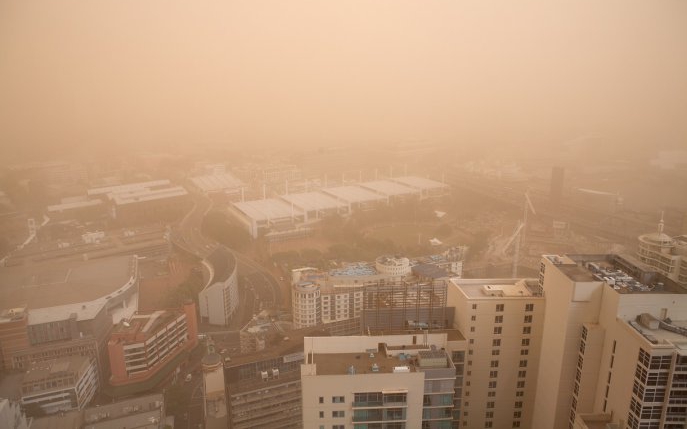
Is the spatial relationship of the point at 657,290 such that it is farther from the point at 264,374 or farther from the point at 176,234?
the point at 176,234

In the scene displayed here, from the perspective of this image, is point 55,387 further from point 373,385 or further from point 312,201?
point 312,201

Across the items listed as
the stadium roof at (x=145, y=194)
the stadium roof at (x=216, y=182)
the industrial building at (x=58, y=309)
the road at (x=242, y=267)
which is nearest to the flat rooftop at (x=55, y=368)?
the industrial building at (x=58, y=309)

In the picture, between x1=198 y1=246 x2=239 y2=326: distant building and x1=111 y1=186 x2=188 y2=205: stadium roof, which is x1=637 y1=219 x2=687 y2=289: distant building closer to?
x1=198 y1=246 x2=239 y2=326: distant building

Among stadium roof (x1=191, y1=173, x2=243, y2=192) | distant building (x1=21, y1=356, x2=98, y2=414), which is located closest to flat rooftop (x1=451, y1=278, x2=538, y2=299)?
distant building (x1=21, y1=356, x2=98, y2=414)

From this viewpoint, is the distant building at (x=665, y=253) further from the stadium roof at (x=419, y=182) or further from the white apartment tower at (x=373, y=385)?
the stadium roof at (x=419, y=182)

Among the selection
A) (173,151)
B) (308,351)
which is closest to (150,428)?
(308,351)

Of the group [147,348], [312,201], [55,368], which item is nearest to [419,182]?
[312,201]
